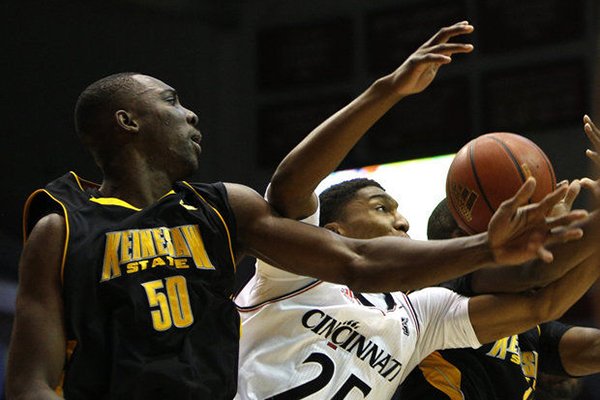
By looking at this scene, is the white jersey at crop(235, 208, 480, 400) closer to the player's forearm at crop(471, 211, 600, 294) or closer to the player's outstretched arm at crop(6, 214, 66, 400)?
the player's forearm at crop(471, 211, 600, 294)

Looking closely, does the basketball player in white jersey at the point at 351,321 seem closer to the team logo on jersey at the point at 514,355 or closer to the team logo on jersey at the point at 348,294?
the team logo on jersey at the point at 348,294

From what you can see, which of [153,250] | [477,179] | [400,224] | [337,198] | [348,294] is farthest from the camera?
[337,198]

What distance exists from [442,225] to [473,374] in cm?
62

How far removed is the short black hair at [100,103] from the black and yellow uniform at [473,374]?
1.33 meters

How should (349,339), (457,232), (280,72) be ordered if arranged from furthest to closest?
1. (280,72)
2. (457,232)
3. (349,339)

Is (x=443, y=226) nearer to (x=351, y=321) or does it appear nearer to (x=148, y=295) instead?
(x=351, y=321)

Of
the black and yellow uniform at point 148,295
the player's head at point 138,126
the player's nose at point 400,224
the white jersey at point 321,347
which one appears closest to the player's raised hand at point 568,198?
the player's nose at point 400,224

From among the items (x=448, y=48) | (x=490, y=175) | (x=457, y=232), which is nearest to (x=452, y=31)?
(x=448, y=48)

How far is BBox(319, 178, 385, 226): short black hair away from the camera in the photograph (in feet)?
12.3

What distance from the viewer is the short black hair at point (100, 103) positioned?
3.04 m

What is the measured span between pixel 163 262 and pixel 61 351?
0.33 m

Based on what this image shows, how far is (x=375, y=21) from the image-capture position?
6820 mm

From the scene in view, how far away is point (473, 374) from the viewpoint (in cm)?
368

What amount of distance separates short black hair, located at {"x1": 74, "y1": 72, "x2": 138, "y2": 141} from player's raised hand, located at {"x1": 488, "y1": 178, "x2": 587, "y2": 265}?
1146mm
